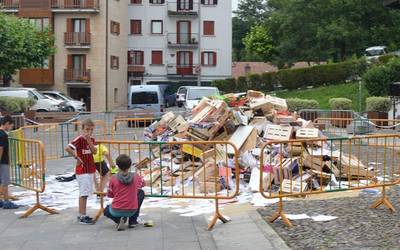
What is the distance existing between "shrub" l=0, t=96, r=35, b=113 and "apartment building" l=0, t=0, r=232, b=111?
19.7 meters

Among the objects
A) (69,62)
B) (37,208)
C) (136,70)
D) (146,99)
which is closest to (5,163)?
(37,208)

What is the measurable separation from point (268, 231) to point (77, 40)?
1755 inches

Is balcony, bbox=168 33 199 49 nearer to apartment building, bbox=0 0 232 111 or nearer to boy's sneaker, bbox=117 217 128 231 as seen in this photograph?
apartment building, bbox=0 0 232 111

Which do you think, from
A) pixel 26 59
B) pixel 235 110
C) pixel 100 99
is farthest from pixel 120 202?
pixel 100 99

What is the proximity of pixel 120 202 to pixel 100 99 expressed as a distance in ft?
140

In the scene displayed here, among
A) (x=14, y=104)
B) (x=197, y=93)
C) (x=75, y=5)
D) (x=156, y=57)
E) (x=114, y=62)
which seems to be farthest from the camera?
(x=156, y=57)

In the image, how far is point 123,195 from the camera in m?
8.24

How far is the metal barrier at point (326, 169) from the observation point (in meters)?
9.61

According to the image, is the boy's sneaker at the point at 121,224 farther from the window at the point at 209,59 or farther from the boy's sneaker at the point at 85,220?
the window at the point at 209,59

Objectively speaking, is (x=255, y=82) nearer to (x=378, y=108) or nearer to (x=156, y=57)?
(x=156, y=57)

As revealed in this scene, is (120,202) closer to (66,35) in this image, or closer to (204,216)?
(204,216)

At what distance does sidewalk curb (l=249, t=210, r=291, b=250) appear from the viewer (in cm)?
722

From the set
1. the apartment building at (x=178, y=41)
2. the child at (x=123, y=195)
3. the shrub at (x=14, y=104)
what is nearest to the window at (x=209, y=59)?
the apartment building at (x=178, y=41)

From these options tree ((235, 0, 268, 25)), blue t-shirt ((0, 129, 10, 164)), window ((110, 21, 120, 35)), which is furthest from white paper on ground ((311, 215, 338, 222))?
tree ((235, 0, 268, 25))
